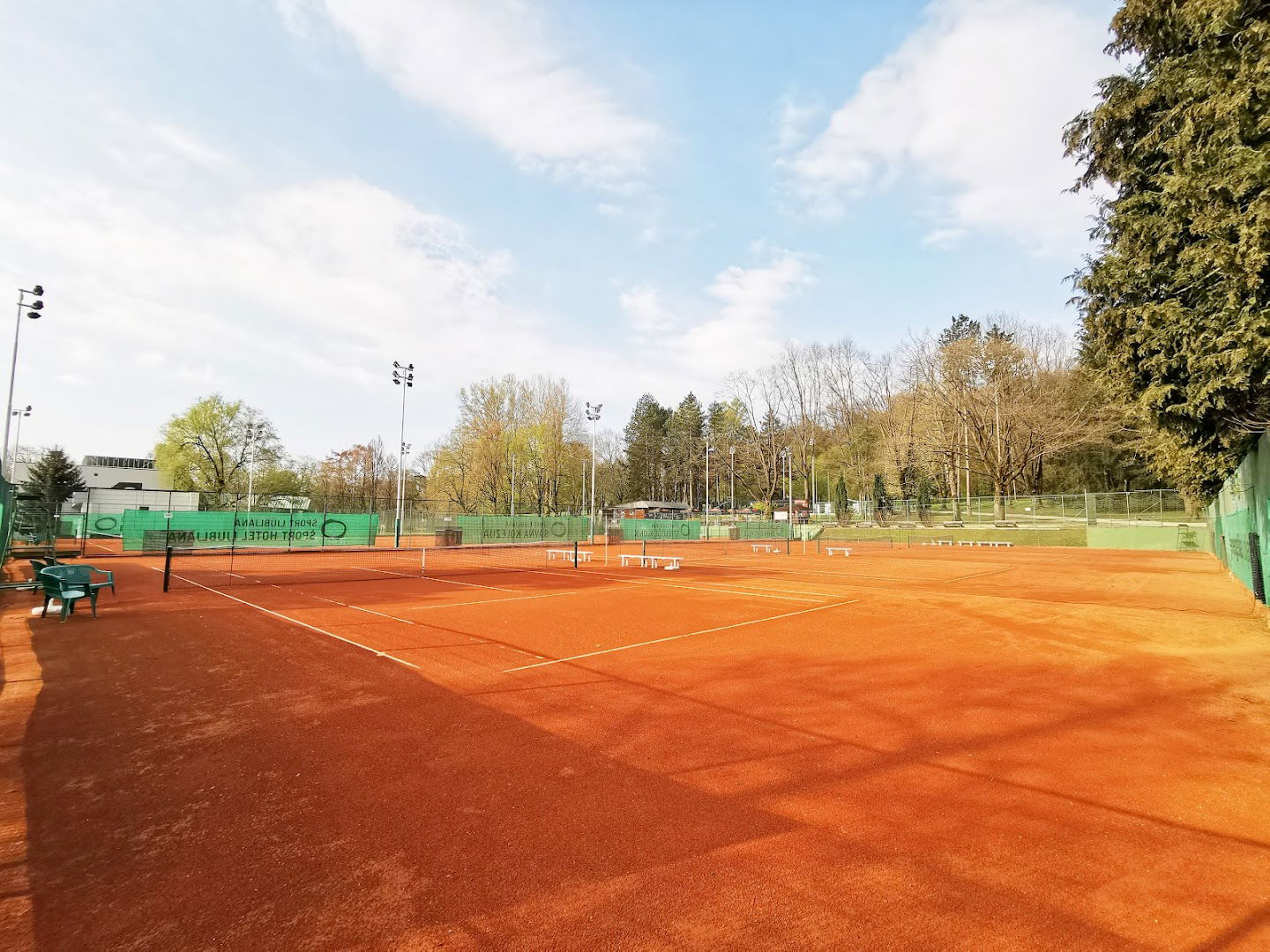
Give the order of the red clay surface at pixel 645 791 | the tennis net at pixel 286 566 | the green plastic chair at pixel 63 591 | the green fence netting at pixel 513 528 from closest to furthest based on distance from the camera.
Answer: the red clay surface at pixel 645 791
the green plastic chair at pixel 63 591
the tennis net at pixel 286 566
the green fence netting at pixel 513 528

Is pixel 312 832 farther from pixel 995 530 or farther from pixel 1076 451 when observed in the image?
pixel 1076 451

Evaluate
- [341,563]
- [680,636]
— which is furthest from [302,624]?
[341,563]

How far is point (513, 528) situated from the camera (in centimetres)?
4225

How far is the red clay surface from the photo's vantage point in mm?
3348

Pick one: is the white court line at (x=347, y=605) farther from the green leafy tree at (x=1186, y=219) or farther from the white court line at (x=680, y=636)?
the green leafy tree at (x=1186, y=219)

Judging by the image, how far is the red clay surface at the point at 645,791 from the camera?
335 cm

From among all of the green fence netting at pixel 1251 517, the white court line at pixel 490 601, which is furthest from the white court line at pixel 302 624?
the green fence netting at pixel 1251 517

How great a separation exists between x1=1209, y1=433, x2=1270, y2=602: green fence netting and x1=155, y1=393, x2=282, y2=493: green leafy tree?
7035 centimetres

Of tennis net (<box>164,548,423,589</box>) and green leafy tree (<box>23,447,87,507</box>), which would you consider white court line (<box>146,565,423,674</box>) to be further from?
green leafy tree (<box>23,447,87,507</box>)

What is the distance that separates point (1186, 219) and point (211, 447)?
71304 mm

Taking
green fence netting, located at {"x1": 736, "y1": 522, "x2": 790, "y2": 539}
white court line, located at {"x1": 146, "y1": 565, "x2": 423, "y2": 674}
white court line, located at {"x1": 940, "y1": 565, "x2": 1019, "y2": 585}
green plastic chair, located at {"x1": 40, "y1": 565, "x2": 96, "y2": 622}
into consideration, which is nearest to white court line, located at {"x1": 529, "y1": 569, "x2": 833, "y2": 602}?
white court line, located at {"x1": 940, "y1": 565, "x2": 1019, "y2": 585}

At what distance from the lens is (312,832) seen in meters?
4.21

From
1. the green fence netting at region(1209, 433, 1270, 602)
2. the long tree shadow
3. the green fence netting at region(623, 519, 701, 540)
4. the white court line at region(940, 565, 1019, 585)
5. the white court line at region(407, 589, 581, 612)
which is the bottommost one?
the white court line at region(940, 565, 1019, 585)

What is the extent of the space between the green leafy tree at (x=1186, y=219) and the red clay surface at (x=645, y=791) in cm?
449
